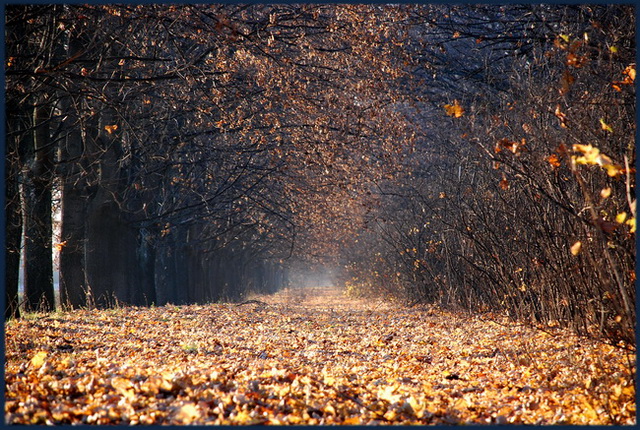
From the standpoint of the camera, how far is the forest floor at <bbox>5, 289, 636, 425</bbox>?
4.71m

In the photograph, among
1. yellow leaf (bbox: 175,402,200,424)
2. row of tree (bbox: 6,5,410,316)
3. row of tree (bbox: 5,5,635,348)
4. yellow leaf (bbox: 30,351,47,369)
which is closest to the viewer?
yellow leaf (bbox: 175,402,200,424)

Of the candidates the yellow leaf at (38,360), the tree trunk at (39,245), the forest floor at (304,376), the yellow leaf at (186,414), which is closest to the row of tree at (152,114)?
the tree trunk at (39,245)

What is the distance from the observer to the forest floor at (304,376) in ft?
15.5

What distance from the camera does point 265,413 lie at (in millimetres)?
4629

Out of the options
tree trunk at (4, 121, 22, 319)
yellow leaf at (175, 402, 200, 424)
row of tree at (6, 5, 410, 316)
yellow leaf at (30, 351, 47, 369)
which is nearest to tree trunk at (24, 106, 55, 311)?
row of tree at (6, 5, 410, 316)

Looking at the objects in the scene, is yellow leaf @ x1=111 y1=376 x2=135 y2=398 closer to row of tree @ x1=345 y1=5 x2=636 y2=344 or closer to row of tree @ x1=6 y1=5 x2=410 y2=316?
row of tree @ x1=345 y1=5 x2=636 y2=344

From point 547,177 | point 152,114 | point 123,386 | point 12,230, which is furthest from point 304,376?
point 152,114

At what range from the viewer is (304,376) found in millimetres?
5926

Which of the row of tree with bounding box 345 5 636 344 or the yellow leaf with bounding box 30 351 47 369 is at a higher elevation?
the row of tree with bounding box 345 5 636 344

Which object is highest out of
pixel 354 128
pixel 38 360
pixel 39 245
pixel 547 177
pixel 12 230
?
pixel 354 128

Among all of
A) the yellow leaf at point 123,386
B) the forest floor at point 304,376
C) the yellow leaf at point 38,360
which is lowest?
the forest floor at point 304,376

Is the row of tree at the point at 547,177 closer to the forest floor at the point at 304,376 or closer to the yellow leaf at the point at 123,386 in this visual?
the forest floor at the point at 304,376

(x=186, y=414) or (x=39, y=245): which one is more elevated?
(x=39, y=245)

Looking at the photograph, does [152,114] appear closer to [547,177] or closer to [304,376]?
[304,376]
